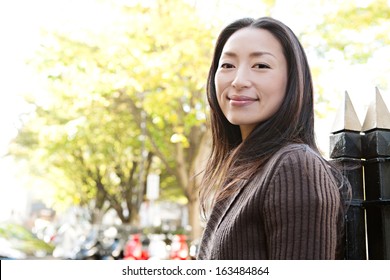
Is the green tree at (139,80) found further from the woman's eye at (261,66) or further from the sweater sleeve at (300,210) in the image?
the sweater sleeve at (300,210)

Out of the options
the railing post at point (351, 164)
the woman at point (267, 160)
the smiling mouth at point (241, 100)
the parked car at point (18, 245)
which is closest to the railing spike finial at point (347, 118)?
the railing post at point (351, 164)

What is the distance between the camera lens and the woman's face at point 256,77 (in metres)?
0.92

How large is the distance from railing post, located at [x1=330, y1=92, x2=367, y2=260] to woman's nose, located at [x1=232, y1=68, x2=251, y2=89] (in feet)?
0.99

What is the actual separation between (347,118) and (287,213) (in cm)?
44

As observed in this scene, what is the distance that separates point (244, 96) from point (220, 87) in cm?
8

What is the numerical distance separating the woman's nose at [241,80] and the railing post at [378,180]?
329 mm

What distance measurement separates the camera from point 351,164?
1.08 m

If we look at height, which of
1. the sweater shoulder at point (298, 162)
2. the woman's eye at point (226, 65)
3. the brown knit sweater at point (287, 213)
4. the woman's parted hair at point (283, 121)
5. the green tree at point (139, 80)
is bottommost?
the brown knit sweater at point (287, 213)

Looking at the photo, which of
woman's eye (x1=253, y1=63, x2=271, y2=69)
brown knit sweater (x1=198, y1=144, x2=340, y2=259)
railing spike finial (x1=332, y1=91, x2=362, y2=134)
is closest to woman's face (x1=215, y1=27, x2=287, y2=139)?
woman's eye (x1=253, y1=63, x2=271, y2=69)

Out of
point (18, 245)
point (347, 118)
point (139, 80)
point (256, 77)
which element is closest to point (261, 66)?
point (256, 77)

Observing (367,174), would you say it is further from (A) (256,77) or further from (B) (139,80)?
(B) (139,80)

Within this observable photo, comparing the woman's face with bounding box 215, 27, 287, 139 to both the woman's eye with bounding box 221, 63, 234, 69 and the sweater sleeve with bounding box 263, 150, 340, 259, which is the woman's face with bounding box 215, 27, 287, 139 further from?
the sweater sleeve with bounding box 263, 150, 340, 259

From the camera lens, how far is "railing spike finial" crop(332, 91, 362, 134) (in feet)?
3.59
